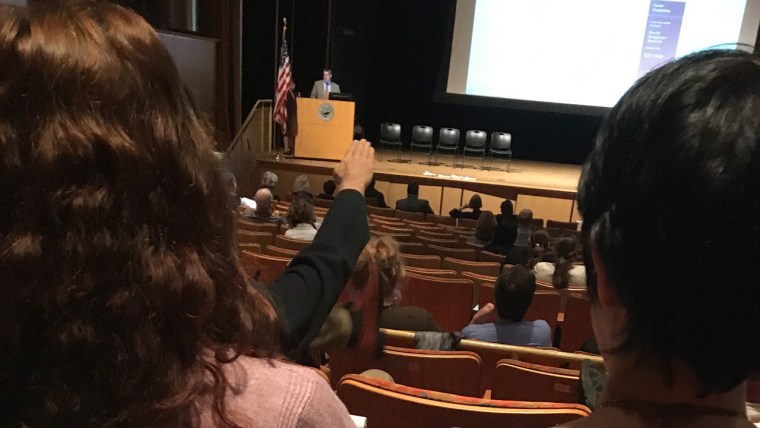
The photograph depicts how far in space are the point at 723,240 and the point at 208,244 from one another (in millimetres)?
570

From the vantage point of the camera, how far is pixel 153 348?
630 millimetres

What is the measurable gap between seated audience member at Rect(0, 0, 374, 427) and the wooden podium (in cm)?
833

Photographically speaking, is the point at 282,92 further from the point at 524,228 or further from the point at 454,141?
the point at 524,228

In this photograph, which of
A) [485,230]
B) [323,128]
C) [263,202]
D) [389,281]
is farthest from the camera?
[323,128]

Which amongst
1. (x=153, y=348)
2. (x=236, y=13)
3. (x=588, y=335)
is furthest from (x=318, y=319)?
(x=236, y=13)

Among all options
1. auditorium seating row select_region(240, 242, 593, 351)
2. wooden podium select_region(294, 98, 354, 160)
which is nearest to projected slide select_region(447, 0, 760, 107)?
wooden podium select_region(294, 98, 354, 160)

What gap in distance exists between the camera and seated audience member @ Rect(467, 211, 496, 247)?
223 inches

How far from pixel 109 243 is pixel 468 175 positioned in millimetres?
9048

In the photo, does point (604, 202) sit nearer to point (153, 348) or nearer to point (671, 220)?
point (671, 220)

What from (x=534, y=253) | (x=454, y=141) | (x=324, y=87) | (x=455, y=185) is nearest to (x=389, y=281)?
(x=534, y=253)

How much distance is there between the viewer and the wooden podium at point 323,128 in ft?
29.3

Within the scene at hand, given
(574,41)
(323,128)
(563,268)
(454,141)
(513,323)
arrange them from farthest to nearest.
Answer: (454,141)
(574,41)
(323,128)
(563,268)
(513,323)

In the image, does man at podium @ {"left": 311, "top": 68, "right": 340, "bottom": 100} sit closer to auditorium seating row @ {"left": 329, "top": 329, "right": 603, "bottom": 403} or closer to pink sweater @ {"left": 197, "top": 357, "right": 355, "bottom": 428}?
auditorium seating row @ {"left": 329, "top": 329, "right": 603, "bottom": 403}

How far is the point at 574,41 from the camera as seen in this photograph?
995cm
